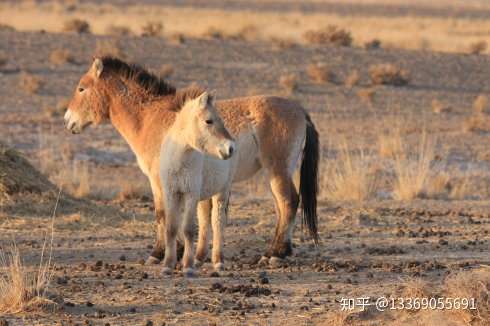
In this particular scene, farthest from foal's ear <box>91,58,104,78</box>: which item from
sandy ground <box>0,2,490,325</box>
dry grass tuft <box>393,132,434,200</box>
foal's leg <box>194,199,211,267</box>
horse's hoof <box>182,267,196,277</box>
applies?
dry grass tuft <box>393,132,434,200</box>

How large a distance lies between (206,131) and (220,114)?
1.57 m

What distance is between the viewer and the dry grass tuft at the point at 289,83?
88.1 feet

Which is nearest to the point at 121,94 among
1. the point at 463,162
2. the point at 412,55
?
the point at 463,162

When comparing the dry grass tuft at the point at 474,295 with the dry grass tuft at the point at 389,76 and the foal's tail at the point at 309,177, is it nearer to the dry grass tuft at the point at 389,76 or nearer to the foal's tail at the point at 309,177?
the foal's tail at the point at 309,177

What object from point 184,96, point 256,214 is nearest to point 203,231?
point 184,96

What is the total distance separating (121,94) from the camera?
1141cm

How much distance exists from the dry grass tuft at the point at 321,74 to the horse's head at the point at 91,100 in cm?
1672

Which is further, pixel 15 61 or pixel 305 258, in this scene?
pixel 15 61

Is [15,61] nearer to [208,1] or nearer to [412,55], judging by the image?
[412,55]

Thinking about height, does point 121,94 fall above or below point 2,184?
above

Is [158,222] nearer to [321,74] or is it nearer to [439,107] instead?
[439,107]

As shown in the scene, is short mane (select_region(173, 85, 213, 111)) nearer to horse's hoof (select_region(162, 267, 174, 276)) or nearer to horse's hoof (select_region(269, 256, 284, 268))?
horse's hoof (select_region(162, 267, 174, 276))

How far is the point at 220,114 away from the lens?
11.6 m

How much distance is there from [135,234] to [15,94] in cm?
1271
